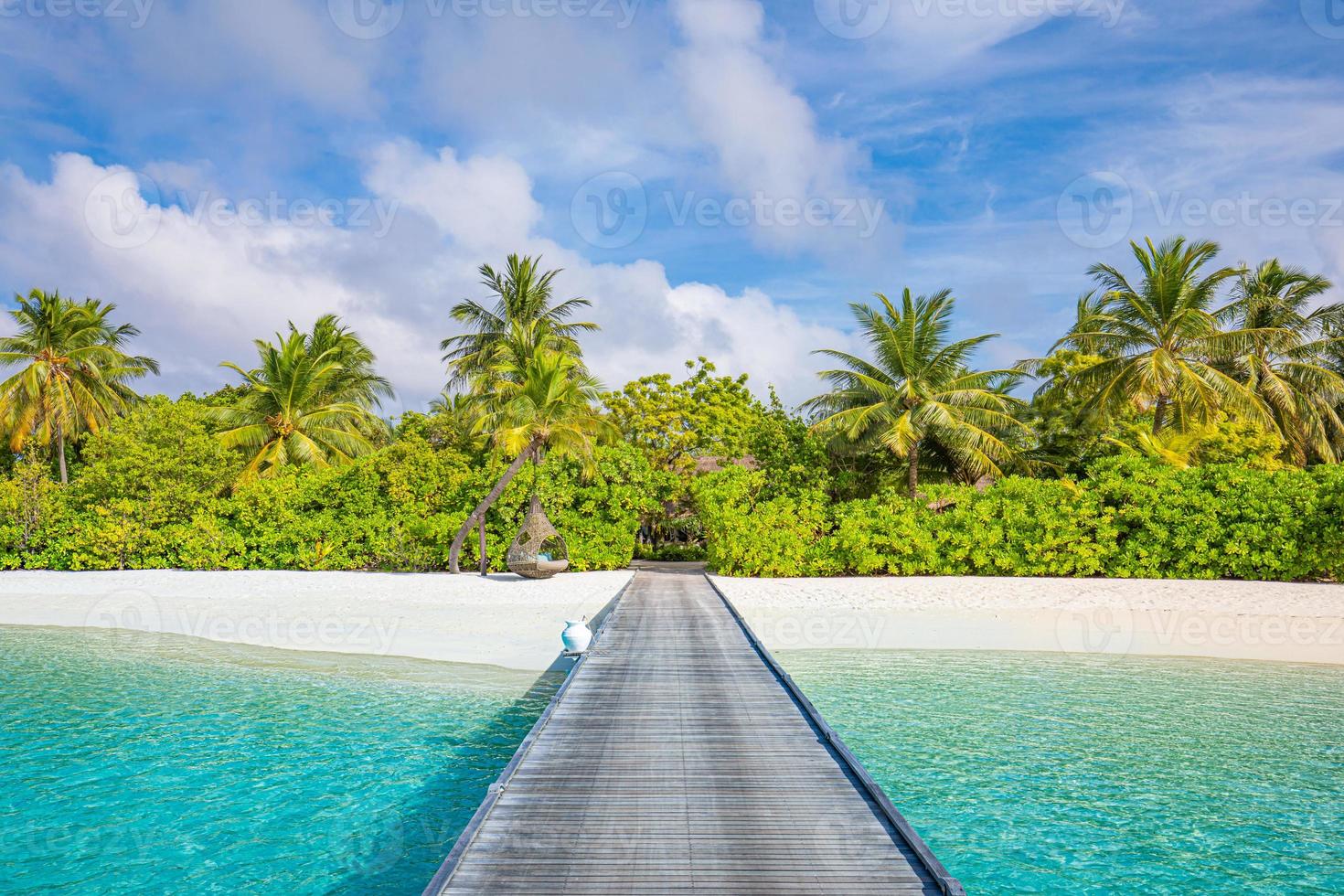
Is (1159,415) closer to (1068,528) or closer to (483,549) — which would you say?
(1068,528)

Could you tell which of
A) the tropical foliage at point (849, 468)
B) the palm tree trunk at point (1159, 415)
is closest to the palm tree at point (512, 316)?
the tropical foliage at point (849, 468)

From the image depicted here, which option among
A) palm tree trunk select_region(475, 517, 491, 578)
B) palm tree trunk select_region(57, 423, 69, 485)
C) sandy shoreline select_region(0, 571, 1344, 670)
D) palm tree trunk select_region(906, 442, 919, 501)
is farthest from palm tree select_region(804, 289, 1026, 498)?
palm tree trunk select_region(57, 423, 69, 485)

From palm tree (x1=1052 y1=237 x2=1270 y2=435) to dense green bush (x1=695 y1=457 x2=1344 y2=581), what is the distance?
3.39 m

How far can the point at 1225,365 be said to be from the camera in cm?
2095

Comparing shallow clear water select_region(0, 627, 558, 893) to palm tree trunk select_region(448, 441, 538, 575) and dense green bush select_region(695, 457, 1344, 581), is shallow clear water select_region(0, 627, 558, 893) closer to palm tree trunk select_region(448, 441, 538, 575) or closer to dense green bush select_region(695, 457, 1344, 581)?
palm tree trunk select_region(448, 441, 538, 575)

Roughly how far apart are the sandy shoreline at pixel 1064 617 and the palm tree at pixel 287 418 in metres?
14.9

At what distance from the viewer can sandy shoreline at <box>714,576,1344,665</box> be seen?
11141 mm

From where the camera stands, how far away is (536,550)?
16094mm

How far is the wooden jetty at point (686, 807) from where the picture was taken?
3330 mm

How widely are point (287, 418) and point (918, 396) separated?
62.0 ft

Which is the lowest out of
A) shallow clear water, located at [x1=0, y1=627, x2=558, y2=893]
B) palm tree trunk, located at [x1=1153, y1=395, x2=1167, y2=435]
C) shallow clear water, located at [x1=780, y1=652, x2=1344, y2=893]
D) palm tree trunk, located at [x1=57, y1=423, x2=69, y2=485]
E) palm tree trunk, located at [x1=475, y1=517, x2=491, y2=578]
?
shallow clear water, located at [x1=0, y1=627, x2=558, y2=893]

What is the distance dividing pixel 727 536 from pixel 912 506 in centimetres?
437

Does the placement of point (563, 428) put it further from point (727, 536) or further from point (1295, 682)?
point (1295, 682)

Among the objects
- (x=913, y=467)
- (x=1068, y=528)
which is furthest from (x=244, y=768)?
(x=913, y=467)
